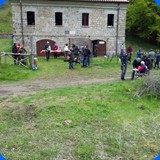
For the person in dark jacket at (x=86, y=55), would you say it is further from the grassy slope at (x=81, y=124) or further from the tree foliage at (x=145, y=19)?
the tree foliage at (x=145, y=19)

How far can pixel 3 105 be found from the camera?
351 inches

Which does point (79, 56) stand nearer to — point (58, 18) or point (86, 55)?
point (86, 55)

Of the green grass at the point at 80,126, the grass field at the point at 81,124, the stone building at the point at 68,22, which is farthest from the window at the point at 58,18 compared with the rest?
the green grass at the point at 80,126

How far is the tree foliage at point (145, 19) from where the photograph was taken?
96.3ft

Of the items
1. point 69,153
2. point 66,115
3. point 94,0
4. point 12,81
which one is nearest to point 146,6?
point 94,0

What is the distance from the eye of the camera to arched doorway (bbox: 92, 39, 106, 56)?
930 inches

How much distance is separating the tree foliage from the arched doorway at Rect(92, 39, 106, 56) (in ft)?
30.2

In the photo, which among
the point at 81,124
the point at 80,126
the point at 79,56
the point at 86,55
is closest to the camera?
the point at 80,126

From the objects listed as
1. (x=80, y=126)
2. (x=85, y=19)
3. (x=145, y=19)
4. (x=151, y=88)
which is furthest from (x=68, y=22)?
(x=80, y=126)

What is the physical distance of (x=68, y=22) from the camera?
22.6 m

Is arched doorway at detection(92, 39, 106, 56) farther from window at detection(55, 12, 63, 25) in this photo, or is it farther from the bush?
the bush

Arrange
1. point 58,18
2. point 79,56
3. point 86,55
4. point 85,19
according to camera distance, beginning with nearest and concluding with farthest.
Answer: point 86,55 → point 79,56 → point 58,18 → point 85,19

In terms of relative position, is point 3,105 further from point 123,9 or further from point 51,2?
point 123,9

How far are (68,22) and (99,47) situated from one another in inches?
158
